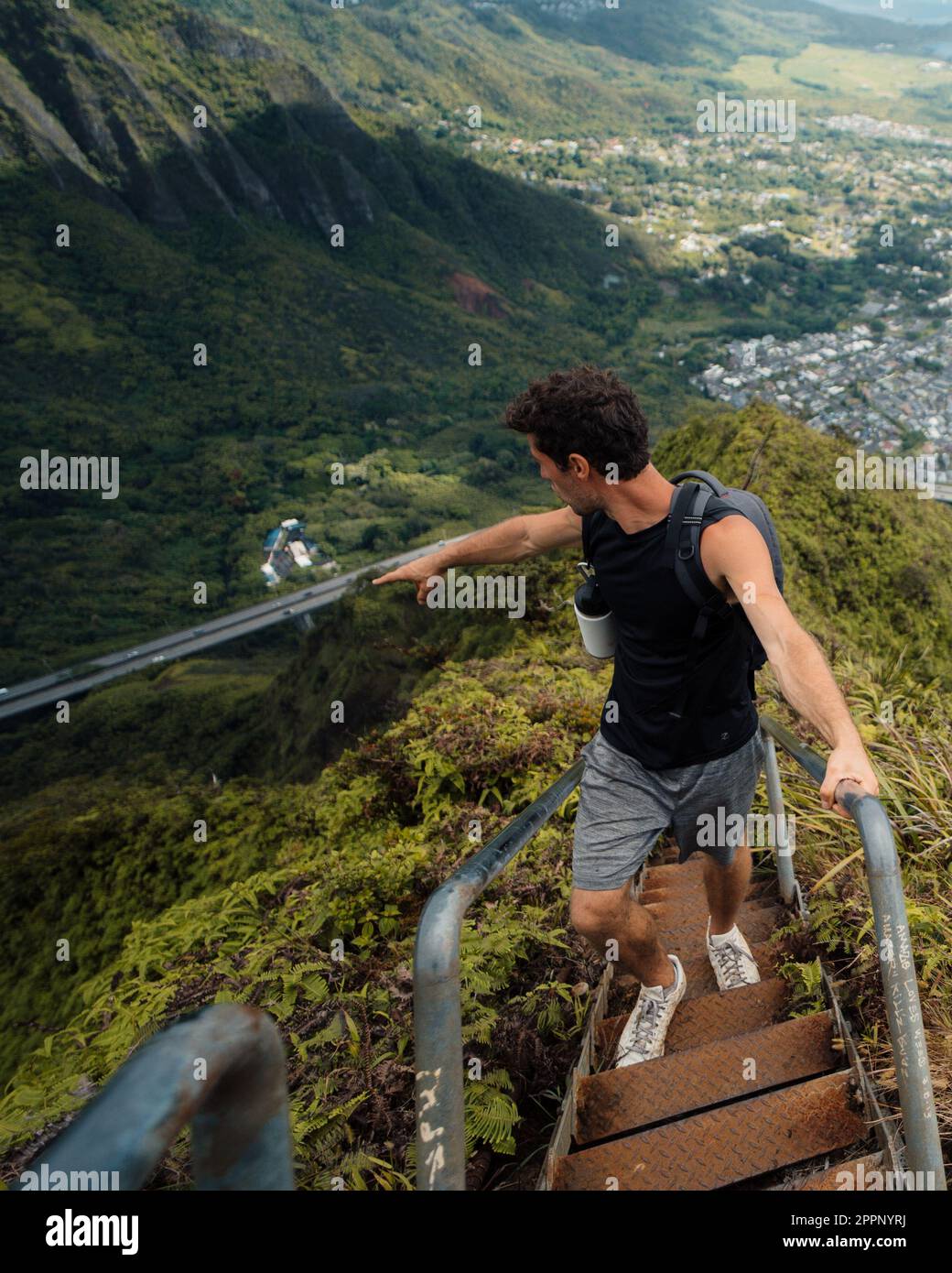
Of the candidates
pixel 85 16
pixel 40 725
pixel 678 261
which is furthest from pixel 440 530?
pixel 85 16

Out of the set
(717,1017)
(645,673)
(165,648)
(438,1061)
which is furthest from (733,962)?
(165,648)

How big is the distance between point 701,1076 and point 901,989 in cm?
91

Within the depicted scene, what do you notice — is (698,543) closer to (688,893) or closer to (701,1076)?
(701,1076)

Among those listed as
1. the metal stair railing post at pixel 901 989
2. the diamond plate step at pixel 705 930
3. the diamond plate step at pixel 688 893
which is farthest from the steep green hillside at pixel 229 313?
the metal stair railing post at pixel 901 989

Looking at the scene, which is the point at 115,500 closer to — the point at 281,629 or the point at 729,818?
the point at 281,629

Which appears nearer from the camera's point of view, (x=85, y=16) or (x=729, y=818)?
(x=729, y=818)

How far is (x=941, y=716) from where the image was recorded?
490cm

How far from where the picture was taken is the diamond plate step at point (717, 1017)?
2551 millimetres

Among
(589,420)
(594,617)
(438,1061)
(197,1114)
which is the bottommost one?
(438,1061)

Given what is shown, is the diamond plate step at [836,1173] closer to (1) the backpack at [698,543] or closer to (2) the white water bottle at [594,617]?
(1) the backpack at [698,543]

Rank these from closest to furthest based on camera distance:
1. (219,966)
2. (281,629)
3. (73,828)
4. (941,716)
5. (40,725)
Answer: (219,966), (941,716), (73,828), (40,725), (281,629)

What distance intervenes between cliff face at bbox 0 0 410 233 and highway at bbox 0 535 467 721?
78754mm

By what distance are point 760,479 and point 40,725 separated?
43342mm

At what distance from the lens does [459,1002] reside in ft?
4.15
